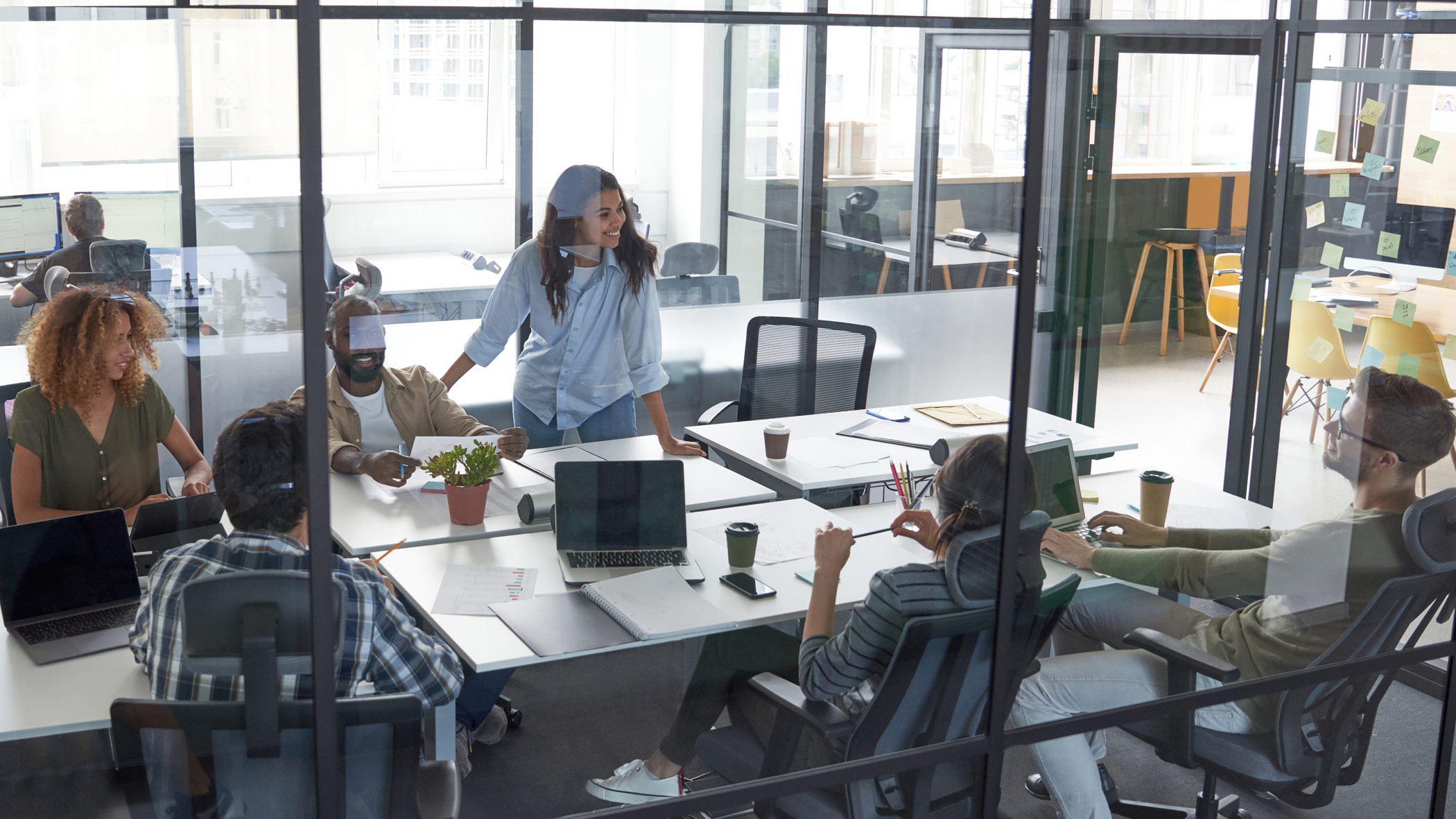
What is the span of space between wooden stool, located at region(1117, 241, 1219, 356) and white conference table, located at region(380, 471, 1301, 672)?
0.60 metres

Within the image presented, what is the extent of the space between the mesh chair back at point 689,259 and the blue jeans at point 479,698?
196 cm

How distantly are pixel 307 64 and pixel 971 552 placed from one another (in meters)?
1.52

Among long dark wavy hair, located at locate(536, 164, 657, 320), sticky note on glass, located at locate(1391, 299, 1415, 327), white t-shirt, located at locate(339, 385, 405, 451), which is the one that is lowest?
white t-shirt, located at locate(339, 385, 405, 451)

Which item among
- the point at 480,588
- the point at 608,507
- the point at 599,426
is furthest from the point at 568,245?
→ the point at 480,588

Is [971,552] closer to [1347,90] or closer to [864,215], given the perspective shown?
[1347,90]

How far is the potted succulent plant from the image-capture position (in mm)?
3033

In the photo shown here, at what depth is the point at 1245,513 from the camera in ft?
11.5

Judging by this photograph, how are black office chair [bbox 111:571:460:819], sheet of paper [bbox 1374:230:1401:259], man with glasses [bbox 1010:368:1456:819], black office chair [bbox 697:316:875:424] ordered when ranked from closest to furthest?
black office chair [bbox 111:571:460:819] < man with glasses [bbox 1010:368:1456:819] < sheet of paper [bbox 1374:230:1401:259] < black office chair [bbox 697:316:875:424]

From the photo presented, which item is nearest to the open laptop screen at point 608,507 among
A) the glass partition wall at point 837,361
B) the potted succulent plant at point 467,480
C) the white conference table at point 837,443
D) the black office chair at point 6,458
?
the glass partition wall at point 837,361

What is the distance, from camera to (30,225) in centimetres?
377

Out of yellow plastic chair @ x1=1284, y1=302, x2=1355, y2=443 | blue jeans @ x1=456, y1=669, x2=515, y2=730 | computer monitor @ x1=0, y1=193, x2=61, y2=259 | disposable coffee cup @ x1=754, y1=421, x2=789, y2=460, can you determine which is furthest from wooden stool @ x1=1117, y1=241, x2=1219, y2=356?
computer monitor @ x1=0, y1=193, x2=61, y2=259

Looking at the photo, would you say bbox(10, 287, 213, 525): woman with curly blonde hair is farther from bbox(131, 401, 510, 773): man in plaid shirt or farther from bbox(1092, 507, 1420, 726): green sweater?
bbox(1092, 507, 1420, 726): green sweater

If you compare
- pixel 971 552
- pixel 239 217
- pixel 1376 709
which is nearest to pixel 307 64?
pixel 971 552

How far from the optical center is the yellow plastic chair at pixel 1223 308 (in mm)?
3732
